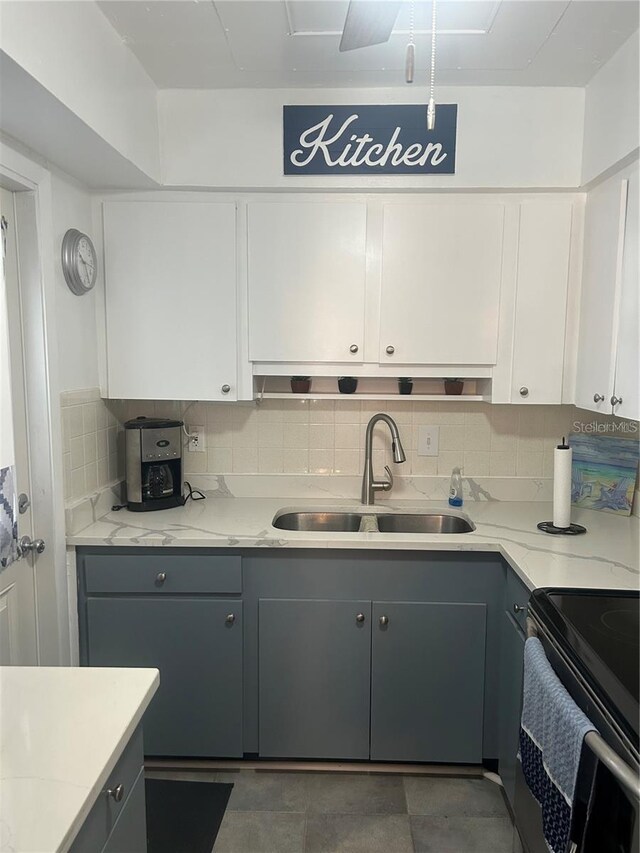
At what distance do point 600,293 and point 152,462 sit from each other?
6.03 feet

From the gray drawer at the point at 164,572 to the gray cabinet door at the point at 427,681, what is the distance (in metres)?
0.56

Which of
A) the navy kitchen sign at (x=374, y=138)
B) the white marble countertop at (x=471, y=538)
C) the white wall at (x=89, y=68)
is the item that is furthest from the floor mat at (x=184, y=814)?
the navy kitchen sign at (x=374, y=138)

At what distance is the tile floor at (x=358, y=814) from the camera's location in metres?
1.96

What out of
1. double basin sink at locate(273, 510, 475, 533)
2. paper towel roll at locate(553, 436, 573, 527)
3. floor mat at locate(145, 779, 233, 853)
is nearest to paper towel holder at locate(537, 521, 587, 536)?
paper towel roll at locate(553, 436, 573, 527)

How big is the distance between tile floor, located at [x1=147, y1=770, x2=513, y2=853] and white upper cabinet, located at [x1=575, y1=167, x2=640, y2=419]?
4.79 feet

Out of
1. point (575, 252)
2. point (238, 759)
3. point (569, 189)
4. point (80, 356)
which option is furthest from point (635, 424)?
point (80, 356)

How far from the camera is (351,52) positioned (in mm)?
2008

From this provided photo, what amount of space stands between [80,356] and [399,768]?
1986 mm

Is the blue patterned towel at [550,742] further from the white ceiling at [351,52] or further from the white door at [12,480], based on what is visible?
the white ceiling at [351,52]

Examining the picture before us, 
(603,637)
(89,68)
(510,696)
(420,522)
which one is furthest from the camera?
(420,522)

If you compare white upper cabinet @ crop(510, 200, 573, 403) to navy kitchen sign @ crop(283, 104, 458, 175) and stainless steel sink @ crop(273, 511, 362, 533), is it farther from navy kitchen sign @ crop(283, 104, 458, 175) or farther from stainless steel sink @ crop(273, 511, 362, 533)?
stainless steel sink @ crop(273, 511, 362, 533)

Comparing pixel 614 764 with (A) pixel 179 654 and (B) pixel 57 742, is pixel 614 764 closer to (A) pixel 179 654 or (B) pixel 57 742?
(B) pixel 57 742

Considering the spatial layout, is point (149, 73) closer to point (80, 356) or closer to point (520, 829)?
point (80, 356)

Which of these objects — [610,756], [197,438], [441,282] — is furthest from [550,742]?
[197,438]
